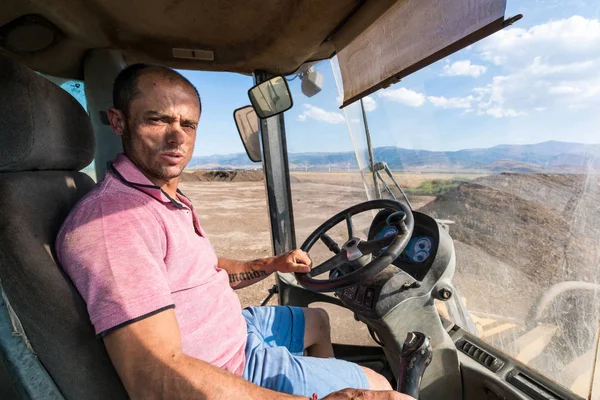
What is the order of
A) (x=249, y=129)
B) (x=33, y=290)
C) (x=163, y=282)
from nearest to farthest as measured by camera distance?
(x=33, y=290), (x=163, y=282), (x=249, y=129)

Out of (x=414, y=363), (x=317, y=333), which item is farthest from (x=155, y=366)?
(x=317, y=333)

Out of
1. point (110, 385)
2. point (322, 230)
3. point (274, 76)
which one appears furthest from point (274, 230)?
point (110, 385)

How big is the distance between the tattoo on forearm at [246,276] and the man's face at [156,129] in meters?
0.69

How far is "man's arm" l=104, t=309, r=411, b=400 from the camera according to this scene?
788 mm

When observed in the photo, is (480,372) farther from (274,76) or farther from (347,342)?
(274,76)

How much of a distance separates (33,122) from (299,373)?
1091 millimetres

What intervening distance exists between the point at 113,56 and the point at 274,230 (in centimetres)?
137

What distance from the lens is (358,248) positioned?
142 cm

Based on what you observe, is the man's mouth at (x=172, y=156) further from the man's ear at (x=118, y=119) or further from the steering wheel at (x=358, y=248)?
the steering wheel at (x=358, y=248)

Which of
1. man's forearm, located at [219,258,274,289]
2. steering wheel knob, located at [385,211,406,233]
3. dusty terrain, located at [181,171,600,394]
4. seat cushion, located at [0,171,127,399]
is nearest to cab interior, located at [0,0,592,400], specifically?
seat cushion, located at [0,171,127,399]

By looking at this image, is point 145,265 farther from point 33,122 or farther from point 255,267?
point 255,267

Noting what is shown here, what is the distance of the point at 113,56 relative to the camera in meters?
1.86

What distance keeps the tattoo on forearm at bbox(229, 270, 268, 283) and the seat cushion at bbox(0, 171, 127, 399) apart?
908 mm

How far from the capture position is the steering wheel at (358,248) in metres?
1.24
